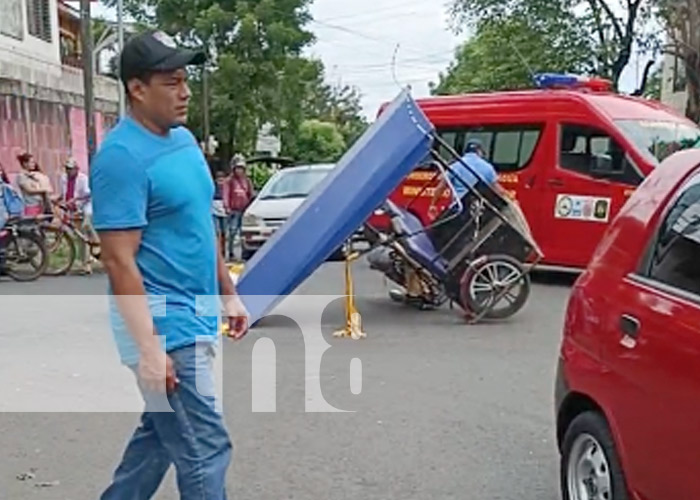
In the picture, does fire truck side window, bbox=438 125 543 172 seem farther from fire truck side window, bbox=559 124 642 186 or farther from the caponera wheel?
the caponera wheel

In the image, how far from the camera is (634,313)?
333cm

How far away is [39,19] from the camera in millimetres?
21438

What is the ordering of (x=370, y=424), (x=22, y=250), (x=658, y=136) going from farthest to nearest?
(x=22, y=250)
(x=658, y=136)
(x=370, y=424)

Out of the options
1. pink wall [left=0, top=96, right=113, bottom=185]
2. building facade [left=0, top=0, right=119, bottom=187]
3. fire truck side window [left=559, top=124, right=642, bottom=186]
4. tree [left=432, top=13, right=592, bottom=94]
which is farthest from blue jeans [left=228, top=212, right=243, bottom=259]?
tree [left=432, top=13, right=592, bottom=94]

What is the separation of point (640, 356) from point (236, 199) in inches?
503

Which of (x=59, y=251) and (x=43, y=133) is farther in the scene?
(x=43, y=133)

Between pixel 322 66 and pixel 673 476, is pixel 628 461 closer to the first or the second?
pixel 673 476

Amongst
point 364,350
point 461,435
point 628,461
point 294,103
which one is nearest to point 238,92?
point 294,103

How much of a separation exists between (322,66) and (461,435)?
2825 centimetres

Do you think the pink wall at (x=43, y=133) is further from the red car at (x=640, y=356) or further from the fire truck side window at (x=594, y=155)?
the red car at (x=640, y=356)

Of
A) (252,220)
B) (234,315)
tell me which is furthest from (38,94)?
(234,315)

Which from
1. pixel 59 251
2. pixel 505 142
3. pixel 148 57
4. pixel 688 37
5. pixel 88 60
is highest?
pixel 688 37

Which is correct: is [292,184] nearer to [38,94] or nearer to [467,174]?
[38,94]

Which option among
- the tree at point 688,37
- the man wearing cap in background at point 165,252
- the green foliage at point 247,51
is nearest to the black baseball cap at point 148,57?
the man wearing cap in background at point 165,252
